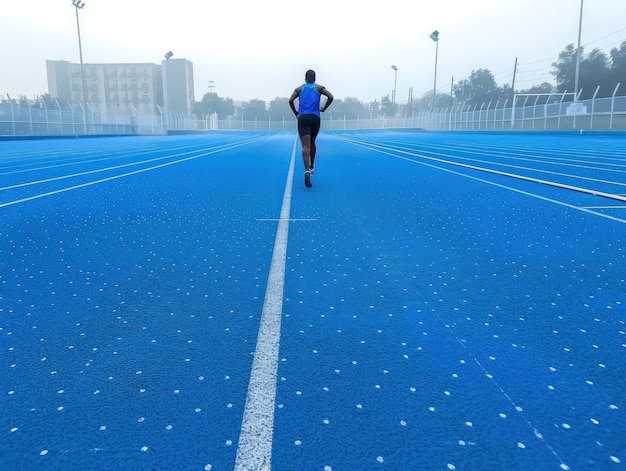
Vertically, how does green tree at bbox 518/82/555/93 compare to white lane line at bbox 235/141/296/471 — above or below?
above

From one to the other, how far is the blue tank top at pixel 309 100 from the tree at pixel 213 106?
143 m

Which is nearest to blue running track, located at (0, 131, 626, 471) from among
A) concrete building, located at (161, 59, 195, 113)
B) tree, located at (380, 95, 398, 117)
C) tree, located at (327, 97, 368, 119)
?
concrete building, located at (161, 59, 195, 113)

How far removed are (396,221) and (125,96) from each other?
512 feet

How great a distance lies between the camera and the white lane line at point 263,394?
1959 millimetres

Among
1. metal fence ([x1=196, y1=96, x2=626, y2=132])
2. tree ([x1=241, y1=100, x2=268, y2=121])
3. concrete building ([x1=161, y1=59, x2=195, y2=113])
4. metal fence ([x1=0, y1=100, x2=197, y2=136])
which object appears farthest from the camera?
tree ([x1=241, y1=100, x2=268, y2=121])

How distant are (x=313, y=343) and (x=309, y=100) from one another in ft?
23.9

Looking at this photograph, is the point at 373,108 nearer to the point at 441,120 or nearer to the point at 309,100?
the point at 441,120

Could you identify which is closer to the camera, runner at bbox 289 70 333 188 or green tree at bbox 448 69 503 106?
runner at bbox 289 70 333 188

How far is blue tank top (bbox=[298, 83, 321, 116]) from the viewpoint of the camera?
955 cm

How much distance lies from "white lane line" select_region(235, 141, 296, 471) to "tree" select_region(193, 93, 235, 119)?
149 meters

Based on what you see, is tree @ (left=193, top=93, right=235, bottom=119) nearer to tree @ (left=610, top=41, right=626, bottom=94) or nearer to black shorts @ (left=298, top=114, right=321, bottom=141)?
tree @ (left=610, top=41, right=626, bottom=94)

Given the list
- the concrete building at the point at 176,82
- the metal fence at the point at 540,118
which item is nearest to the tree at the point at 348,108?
the concrete building at the point at 176,82

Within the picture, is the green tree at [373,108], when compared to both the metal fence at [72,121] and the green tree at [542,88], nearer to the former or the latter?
the green tree at [542,88]

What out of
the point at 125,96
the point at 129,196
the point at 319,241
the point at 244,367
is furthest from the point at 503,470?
the point at 125,96
